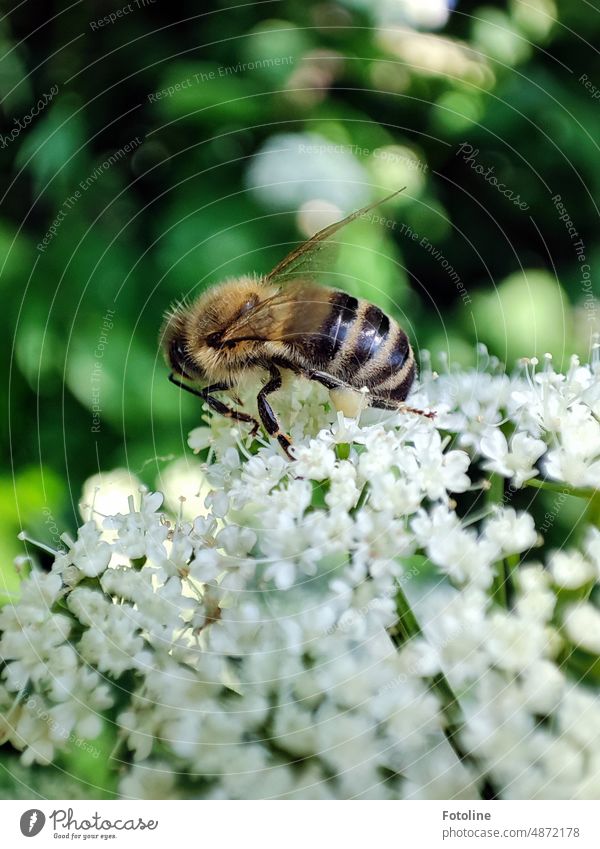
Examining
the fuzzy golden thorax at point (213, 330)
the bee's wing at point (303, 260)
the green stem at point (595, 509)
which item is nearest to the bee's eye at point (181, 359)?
the fuzzy golden thorax at point (213, 330)

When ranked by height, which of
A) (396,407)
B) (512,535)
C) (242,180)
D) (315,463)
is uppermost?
(242,180)

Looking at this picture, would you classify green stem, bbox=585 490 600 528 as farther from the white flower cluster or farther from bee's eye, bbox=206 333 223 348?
bee's eye, bbox=206 333 223 348

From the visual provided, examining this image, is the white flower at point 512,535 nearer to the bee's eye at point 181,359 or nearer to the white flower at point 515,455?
the white flower at point 515,455

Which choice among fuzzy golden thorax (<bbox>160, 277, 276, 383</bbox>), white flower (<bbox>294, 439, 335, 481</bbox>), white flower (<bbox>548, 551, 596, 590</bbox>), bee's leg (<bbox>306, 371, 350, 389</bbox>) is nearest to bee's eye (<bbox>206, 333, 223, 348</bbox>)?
fuzzy golden thorax (<bbox>160, 277, 276, 383</bbox>)

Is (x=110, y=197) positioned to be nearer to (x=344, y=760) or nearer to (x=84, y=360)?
(x=84, y=360)

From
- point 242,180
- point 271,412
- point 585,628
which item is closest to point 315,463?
point 271,412

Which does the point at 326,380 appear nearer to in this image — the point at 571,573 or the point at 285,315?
the point at 285,315

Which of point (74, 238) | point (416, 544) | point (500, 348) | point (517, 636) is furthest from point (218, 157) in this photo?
point (517, 636)
